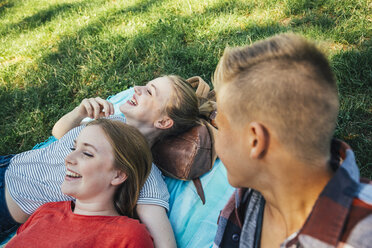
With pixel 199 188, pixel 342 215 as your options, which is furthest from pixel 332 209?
pixel 199 188

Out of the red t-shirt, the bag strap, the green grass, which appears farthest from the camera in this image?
the green grass

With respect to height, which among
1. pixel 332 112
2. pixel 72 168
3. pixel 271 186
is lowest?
pixel 72 168

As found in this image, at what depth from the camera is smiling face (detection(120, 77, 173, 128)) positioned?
3.36 meters

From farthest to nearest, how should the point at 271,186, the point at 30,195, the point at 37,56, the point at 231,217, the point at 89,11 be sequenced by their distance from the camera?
the point at 89,11 → the point at 37,56 → the point at 30,195 → the point at 231,217 → the point at 271,186

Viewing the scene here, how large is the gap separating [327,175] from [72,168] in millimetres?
1915

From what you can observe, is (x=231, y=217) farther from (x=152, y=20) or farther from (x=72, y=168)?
(x=152, y=20)

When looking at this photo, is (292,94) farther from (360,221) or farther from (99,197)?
(99,197)

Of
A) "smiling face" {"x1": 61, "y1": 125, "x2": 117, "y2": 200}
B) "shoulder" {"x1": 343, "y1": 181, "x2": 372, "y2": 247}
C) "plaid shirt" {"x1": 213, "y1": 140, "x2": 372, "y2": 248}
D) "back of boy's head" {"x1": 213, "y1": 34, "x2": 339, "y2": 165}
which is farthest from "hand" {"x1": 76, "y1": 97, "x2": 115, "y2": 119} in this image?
"shoulder" {"x1": 343, "y1": 181, "x2": 372, "y2": 247}

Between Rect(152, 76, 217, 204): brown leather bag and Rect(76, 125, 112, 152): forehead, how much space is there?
2.65ft

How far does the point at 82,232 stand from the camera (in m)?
2.27

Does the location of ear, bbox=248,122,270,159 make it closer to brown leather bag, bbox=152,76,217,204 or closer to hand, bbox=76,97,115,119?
brown leather bag, bbox=152,76,217,204

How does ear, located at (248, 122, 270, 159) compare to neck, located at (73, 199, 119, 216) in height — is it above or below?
above

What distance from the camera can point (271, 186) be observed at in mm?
1571

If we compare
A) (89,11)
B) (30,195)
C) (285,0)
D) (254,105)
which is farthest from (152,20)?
(254,105)
